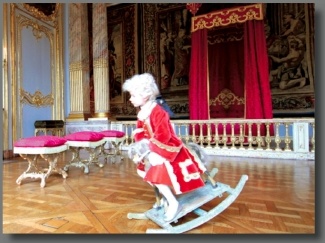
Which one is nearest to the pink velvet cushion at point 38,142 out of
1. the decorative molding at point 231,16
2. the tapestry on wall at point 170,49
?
the decorative molding at point 231,16

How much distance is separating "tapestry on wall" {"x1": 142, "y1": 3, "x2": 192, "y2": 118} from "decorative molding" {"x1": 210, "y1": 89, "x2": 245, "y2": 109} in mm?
969

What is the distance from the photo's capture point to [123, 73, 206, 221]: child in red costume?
5.19 feet

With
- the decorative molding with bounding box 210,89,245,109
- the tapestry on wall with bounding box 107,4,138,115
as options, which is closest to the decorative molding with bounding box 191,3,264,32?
the decorative molding with bounding box 210,89,245,109

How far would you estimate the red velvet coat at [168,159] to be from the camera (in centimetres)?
158

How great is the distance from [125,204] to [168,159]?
825 millimetres

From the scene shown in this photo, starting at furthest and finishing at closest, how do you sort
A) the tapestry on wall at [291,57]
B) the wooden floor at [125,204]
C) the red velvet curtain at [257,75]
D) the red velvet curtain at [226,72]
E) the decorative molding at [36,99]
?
the red velvet curtain at [226,72]
the tapestry on wall at [291,57]
the decorative molding at [36,99]
the red velvet curtain at [257,75]
the wooden floor at [125,204]

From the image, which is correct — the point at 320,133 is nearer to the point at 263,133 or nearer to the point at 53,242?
the point at 53,242

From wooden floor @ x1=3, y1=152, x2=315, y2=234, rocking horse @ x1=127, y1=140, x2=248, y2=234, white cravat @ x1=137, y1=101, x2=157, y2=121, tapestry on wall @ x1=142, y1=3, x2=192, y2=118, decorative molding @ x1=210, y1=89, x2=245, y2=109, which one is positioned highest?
tapestry on wall @ x1=142, y1=3, x2=192, y2=118

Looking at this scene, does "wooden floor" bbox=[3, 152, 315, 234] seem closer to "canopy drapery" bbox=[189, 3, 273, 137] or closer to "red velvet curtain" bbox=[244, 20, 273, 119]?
"red velvet curtain" bbox=[244, 20, 273, 119]

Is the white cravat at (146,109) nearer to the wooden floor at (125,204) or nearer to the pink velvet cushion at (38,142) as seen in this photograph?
the wooden floor at (125,204)

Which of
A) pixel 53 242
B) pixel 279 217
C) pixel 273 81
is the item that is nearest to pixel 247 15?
pixel 273 81

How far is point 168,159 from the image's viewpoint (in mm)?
1590

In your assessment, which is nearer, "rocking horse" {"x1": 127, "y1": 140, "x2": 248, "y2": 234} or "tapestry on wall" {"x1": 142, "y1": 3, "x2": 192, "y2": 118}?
"rocking horse" {"x1": 127, "y1": 140, "x2": 248, "y2": 234}

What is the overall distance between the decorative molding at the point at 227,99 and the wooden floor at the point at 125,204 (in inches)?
141
